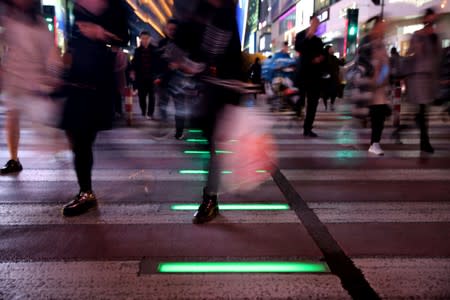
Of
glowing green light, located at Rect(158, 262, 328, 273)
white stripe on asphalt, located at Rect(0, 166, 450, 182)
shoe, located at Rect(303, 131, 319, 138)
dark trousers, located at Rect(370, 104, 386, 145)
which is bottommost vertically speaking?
glowing green light, located at Rect(158, 262, 328, 273)

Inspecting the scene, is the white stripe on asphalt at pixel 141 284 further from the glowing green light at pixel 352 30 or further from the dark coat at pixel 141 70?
the glowing green light at pixel 352 30

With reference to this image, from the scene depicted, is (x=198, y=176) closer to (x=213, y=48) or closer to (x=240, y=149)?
(x=240, y=149)

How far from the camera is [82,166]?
405 cm

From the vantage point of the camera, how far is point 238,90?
143 inches

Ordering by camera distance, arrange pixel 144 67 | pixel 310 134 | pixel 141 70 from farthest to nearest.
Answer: pixel 141 70 → pixel 144 67 → pixel 310 134

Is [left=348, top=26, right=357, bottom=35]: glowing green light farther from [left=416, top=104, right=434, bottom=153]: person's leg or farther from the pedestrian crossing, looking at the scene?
the pedestrian crossing

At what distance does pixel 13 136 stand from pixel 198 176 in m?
2.20

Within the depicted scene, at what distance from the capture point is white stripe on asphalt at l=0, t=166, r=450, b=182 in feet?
17.8

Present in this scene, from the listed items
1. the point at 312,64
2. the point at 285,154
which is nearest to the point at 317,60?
the point at 312,64

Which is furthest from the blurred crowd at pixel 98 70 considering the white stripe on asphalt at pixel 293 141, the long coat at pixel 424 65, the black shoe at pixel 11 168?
the long coat at pixel 424 65

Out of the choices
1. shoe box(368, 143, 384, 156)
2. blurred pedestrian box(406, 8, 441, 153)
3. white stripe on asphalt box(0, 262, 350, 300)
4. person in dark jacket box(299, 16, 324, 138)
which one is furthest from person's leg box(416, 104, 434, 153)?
white stripe on asphalt box(0, 262, 350, 300)

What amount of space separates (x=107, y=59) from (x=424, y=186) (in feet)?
11.8

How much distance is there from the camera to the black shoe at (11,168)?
560cm

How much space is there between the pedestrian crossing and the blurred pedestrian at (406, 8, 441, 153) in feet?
3.27
